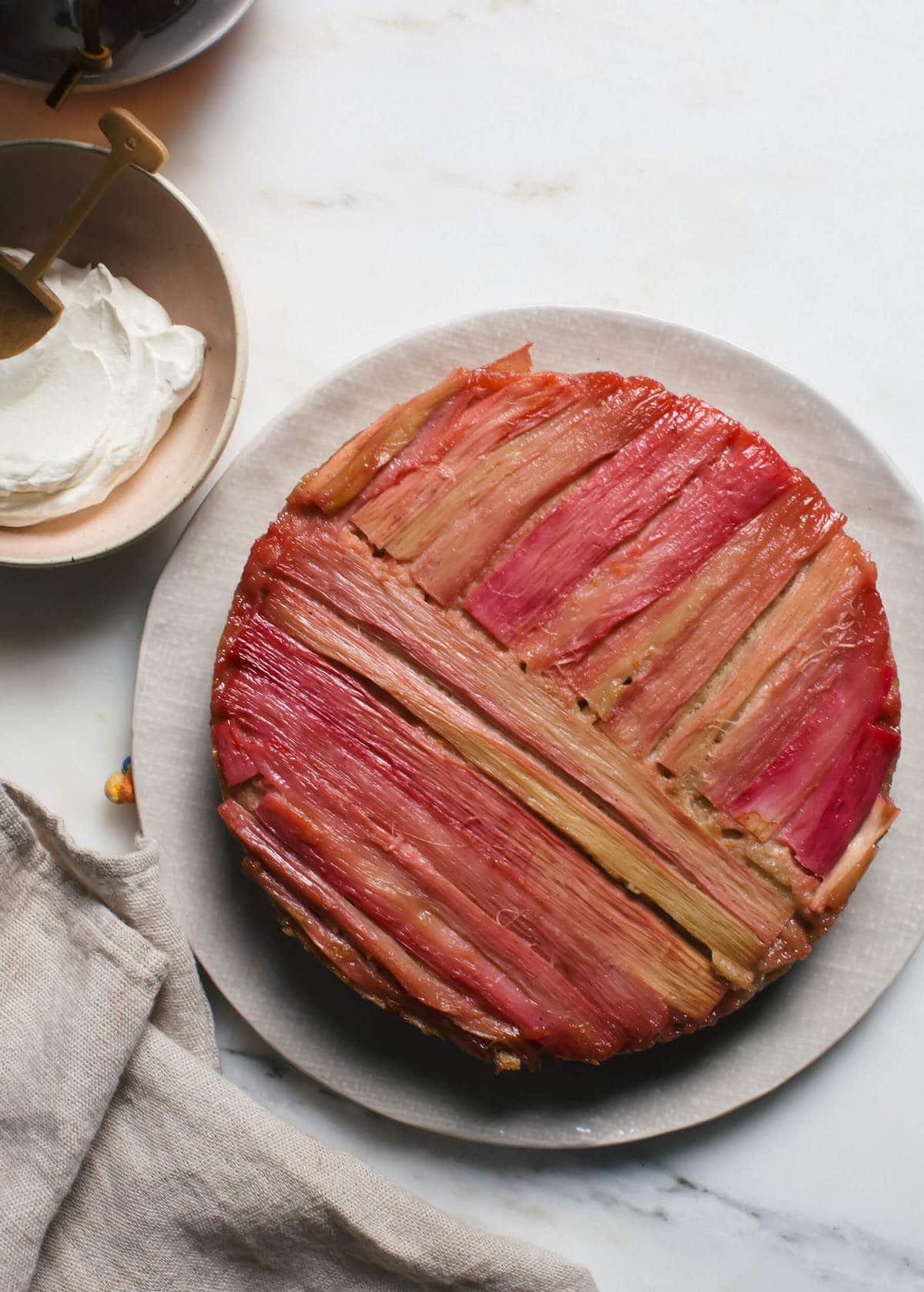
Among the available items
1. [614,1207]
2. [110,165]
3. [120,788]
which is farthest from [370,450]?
[614,1207]

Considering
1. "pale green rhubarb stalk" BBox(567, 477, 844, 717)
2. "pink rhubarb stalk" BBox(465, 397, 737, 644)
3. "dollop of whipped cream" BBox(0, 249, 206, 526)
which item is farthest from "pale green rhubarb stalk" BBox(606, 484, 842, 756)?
"dollop of whipped cream" BBox(0, 249, 206, 526)

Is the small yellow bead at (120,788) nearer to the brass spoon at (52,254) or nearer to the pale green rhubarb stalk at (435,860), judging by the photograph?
the pale green rhubarb stalk at (435,860)

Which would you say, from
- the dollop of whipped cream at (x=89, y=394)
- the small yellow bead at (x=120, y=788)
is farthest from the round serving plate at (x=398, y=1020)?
the dollop of whipped cream at (x=89, y=394)

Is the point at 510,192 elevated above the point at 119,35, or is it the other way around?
the point at 510,192

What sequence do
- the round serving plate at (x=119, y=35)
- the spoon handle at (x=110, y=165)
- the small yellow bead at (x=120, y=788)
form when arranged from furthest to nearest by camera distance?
the small yellow bead at (x=120, y=788), the round serving plate at (x=119, y=35), the spoon handle at (x=110, y=165)

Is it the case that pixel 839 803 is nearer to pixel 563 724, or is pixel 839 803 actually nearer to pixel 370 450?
pixel 563 724

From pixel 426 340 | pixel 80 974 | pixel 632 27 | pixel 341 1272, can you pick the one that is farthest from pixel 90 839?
pixel 632 27
